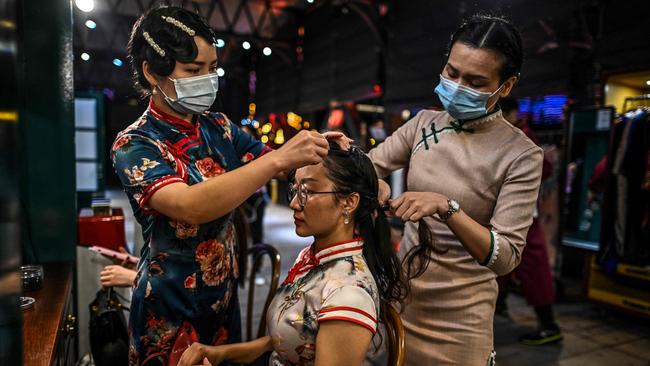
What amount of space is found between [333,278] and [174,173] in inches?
20.0

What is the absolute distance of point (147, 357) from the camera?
1.26m

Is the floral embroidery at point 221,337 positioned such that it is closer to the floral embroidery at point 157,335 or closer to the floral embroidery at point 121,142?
the floral embroidery at point 157,335

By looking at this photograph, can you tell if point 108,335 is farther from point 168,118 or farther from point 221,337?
point 168,118

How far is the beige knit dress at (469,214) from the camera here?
124 centimetres

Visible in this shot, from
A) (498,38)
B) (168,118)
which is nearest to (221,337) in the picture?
(168,118)

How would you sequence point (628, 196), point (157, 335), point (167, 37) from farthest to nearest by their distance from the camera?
point (628, 196)
point (157, 335)
point (167, 37)

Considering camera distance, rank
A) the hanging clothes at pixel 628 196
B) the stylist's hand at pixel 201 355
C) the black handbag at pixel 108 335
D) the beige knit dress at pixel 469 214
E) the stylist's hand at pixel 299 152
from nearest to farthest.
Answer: the stylist's hand at pixel 299 152 → the stylist's hand at pixel 201 355 → the beige knit dress at pixel 469 214 → the black handbag at pixel 108 335 → the hanging clothes at pixel 628 196

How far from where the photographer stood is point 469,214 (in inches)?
52.5

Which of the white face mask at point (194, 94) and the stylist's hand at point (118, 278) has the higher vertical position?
the white face mask at point (194, 94)

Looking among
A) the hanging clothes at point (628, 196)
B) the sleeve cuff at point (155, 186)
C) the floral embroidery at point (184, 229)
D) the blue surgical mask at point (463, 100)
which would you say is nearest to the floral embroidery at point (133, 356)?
the floral embroidery at point (184, 229)

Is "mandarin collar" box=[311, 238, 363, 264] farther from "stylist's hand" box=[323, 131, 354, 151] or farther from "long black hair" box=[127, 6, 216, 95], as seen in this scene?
"long black hair" box=[127, 6, 216, 95]

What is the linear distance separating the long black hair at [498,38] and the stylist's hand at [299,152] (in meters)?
0.57

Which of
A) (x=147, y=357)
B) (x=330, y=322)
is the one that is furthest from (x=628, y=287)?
(x=147, y=357)

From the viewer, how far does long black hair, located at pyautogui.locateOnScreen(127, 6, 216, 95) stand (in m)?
1.15
